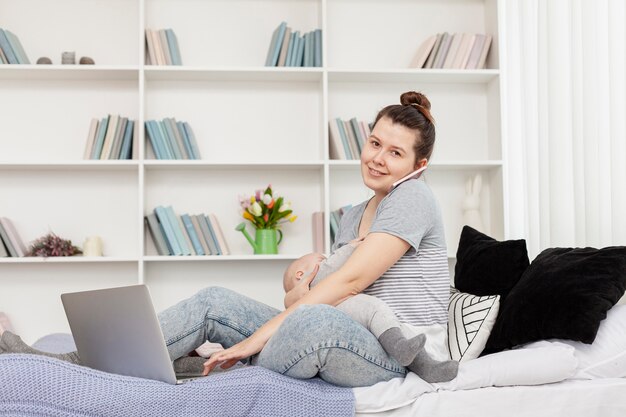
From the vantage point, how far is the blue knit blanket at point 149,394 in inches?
60.9

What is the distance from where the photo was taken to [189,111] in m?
4.00

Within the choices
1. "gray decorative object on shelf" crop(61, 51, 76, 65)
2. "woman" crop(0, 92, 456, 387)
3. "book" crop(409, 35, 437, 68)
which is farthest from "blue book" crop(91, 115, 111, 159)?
"woman" crop(0, 92, 456, 387)

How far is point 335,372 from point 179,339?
0.45 metres

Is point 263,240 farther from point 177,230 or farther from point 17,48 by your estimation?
point 17,48

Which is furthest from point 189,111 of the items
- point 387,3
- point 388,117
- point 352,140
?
point 388,117

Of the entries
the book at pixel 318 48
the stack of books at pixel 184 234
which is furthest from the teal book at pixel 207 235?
the book at pixel 318 48

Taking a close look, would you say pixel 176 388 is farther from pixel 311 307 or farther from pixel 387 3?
pixel 387 3

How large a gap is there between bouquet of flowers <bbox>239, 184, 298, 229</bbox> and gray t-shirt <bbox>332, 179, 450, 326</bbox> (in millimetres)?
1781

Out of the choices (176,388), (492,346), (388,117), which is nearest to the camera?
(176,388)

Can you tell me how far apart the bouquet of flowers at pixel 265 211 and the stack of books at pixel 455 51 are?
979 millimetres

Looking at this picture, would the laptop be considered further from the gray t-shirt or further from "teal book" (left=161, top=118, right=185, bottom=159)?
"teal book" (left=161, top=118, right=185, bottom=159)

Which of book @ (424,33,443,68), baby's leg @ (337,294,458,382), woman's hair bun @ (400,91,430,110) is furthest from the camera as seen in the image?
book @ (424,33,443,68)

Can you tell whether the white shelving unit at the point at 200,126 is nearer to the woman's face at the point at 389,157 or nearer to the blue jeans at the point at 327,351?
the woman's face at the point at 389,157

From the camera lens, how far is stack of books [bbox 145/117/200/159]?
3811 millimetres
